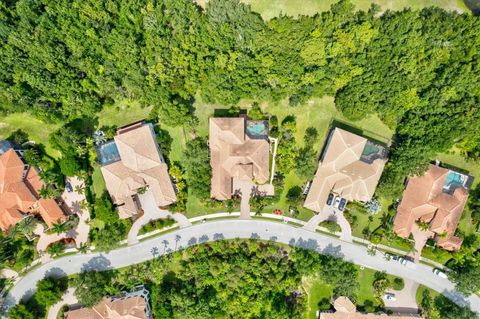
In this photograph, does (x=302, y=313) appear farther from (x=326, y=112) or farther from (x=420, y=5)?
(x=420, y=5)

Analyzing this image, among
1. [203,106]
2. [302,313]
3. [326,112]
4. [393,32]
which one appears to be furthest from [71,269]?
[393,32]

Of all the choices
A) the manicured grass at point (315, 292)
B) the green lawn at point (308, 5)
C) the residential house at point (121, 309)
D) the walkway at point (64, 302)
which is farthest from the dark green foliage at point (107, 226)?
the green lawn at point (308, 5)

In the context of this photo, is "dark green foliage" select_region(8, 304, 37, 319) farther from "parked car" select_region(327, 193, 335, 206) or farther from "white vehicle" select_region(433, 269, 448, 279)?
"white vehicle" select_region(433, 269, 448, 279)

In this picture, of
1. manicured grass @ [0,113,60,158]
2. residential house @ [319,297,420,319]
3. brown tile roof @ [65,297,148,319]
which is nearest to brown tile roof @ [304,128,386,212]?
residential house @ [319,297,420,319]

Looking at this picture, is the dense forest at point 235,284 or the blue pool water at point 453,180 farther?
the dense forest at point 235,284

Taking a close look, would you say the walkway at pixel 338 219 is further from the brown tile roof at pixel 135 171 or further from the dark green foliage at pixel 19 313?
the dark green foliage at pixel 19 313

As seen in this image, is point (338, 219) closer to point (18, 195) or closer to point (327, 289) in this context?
point (327, 289)
